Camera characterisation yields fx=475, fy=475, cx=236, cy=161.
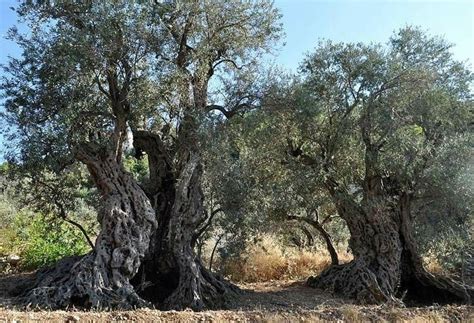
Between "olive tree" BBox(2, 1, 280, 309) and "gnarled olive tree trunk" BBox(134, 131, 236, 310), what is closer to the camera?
"olive tree" BBox(2, 1, 280, 309)

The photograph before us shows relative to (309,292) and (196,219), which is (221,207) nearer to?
(196,219)

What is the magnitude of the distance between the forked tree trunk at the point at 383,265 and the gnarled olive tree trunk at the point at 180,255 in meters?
2.73

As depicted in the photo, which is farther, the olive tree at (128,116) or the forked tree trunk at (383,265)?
the forked tree trunk at (383,265)

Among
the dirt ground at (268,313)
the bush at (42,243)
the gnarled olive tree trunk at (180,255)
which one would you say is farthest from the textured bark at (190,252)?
the bush at (42,243)

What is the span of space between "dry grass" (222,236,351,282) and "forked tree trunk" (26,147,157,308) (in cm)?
379

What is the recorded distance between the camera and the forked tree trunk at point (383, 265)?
1004cm

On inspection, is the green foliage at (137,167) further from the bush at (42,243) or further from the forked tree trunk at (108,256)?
the forked tree trunk at (108,256)

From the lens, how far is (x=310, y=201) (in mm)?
10648

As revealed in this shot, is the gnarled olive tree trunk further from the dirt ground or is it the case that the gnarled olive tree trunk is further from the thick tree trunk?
the thick tree trunk

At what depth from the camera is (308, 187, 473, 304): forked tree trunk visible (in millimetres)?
10039

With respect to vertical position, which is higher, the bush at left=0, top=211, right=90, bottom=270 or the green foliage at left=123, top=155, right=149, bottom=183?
the green foliage at left=123, top=155, right=149, bottom=183

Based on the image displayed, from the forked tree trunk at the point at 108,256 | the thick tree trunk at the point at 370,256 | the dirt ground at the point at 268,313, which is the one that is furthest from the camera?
the thick tree trunk at the point at 370,256

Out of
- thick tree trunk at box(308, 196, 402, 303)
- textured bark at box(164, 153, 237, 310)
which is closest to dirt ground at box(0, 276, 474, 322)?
textured bark at box(164, 153, 237, 310)

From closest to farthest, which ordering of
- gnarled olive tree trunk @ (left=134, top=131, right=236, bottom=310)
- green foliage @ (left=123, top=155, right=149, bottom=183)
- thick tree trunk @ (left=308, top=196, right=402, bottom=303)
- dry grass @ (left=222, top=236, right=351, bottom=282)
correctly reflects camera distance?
gnarled olive tree trunk @ (left=134, top=131, right=236, bottom=310)
thick tree trunk @ (left=308, top=196, right=402, bottom=303)
green foliage @ (left=123, top=155, right=149, bottom=183)
dry grass @ (left=222, top=236, right=351, bottom=282)
